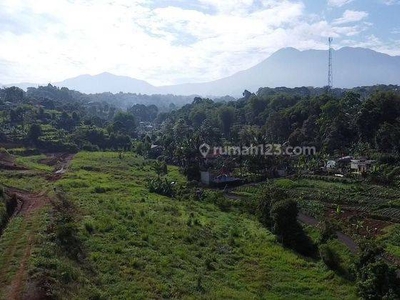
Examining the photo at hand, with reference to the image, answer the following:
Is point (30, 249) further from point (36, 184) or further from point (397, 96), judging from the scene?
point (397, 96)

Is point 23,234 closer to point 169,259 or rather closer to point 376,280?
point 169,259

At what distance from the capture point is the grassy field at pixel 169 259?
59.6 feet

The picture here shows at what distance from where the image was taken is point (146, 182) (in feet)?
161

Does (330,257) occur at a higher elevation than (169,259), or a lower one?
lower

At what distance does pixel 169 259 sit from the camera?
74.1 ft

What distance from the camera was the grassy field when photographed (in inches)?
715

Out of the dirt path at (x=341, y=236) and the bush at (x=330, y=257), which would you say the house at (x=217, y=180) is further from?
the bush at (x=330, y=257)

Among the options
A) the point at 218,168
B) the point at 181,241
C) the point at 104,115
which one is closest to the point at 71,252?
the point at 181,241

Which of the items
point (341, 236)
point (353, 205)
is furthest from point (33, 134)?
point (341, 236)

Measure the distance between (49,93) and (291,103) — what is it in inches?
4651

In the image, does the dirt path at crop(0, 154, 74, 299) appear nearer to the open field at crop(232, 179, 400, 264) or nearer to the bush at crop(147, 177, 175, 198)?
the bush at crop(147, 177, 175, 198)

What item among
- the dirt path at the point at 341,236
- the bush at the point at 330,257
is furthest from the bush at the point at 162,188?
the bush at the point at 330,257

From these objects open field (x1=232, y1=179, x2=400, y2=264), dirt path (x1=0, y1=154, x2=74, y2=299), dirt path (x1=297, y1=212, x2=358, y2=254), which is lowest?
dirt path (x1=297, y1=212, x2=358, y2=254)

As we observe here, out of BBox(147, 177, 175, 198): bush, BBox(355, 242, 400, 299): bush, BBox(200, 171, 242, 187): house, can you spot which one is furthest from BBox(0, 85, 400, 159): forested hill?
BBox(355, 242, 400, 299): bush
